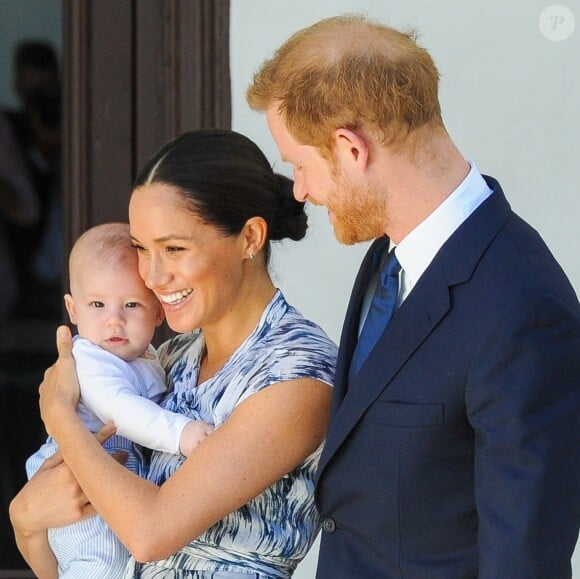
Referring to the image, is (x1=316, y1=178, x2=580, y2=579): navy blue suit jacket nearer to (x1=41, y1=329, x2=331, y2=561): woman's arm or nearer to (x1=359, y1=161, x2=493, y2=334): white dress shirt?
(x1=359, y1=161, x2=493, y2=334): white dress shirt

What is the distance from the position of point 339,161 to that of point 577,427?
1.75 ft

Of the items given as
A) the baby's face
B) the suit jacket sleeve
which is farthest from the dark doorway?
the suit jacket sleeve

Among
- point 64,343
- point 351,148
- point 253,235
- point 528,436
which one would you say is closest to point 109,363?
point 64,343

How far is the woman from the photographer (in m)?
2.09

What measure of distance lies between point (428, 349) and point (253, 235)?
21.5 inches

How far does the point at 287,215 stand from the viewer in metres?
2.38

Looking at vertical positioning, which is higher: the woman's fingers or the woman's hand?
the woman's fingers

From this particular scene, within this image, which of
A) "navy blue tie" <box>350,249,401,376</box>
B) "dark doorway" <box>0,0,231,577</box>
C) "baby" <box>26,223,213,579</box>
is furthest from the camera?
"dark doorway" <box>0,0,231,577</box>

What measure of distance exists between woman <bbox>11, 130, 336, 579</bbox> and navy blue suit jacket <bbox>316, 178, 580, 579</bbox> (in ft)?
0.52

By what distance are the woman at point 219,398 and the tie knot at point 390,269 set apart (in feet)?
0.70

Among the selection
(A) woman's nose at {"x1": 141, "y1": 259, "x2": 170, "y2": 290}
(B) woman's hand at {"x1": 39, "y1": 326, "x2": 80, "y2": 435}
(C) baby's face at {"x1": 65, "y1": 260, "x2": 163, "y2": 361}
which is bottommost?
(B) woman's hand at {"x1": 39, "y1": 326, "x2": 80, "y2": 435}

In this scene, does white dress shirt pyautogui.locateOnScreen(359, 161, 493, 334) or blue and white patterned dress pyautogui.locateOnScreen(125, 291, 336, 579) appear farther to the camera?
blue and white patterned dress pyautogui.locateOnScreen(125, 291, 336, 579)

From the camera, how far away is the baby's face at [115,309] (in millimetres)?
2420

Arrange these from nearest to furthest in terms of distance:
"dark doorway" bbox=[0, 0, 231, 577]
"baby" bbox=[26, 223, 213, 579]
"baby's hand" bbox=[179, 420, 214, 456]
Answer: "baby's hand" bbox=[179, 420, 214, 456], "baby" bbox=[26, 223, 213, 579], "dark doorway" bbox=[0, 0, 231, 577]
